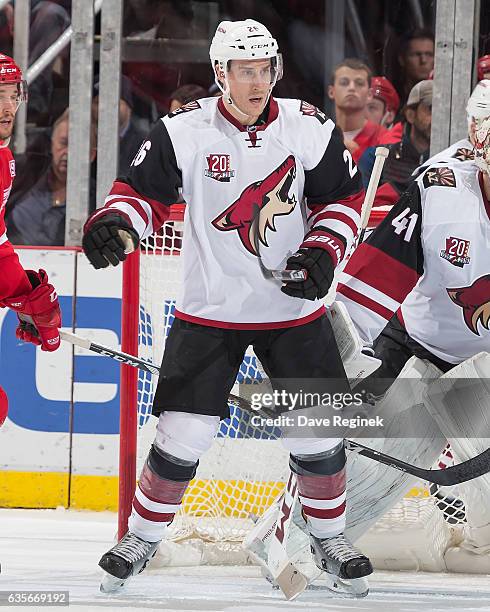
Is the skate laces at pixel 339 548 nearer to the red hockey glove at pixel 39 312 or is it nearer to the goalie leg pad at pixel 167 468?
the goalie leg pad at pixel 167 468

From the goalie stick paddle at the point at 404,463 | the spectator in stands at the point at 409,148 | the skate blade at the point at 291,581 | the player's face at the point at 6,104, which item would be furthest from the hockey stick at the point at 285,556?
the spectator in stands at the point at 409,148

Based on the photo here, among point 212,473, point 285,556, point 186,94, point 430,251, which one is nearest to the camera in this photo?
point 285,556

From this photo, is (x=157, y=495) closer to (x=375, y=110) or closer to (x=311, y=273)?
(x=311, y=273)

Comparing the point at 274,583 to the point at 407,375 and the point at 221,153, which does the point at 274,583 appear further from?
the point at 221,153

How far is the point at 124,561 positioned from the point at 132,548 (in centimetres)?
4

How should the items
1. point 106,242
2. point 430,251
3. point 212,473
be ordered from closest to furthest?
point 106,242 < point 430,251 < point 212,473

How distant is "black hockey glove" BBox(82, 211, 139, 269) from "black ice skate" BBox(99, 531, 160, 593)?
591 millimetres

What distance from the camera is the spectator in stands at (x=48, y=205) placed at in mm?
4117

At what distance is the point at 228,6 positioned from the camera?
14.7 ft

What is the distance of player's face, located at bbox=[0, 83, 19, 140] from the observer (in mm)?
2807

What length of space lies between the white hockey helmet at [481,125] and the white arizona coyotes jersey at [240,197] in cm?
31

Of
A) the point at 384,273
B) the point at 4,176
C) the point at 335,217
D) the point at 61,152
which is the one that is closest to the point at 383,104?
the point at 61,152

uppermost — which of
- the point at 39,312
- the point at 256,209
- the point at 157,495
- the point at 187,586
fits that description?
the point at 256,209

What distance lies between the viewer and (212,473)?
3441 millimetres
